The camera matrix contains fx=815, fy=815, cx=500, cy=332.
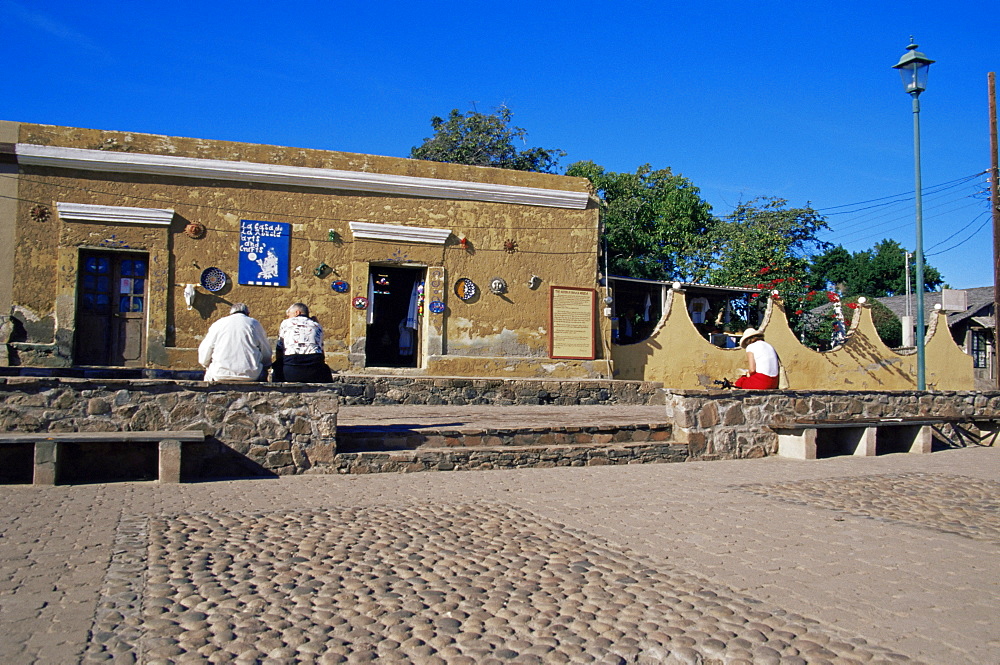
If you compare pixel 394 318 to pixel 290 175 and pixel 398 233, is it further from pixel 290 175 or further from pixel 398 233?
pixel 290 175

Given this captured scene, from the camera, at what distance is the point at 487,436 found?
28.5 feet

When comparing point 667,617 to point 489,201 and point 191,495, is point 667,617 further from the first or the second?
point 489,201

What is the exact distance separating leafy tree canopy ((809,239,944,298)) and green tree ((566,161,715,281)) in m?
28.8

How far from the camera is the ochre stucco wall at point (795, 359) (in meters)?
17.8

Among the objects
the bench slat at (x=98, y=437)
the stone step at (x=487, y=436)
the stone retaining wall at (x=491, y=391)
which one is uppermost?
the stone retaining wall at (x=491, y=391)

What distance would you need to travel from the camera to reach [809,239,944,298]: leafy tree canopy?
5469cm

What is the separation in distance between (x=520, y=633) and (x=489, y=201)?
13406mm

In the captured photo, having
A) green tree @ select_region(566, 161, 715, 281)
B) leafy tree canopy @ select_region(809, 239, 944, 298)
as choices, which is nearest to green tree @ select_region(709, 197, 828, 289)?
green tree @ select_region(566, 161, 715, 281)

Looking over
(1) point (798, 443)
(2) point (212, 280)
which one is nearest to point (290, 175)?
(2) point (212, 280)

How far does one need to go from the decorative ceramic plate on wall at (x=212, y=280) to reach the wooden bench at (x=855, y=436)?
32.2 feet

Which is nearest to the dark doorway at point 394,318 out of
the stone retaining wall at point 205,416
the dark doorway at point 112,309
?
the dark doorway at point 112,309

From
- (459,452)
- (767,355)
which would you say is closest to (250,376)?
(459,452)

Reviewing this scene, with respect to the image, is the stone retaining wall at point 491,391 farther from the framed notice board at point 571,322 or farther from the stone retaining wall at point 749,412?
the stone retaining wall at point 749,412

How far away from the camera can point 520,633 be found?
361 centimetres
